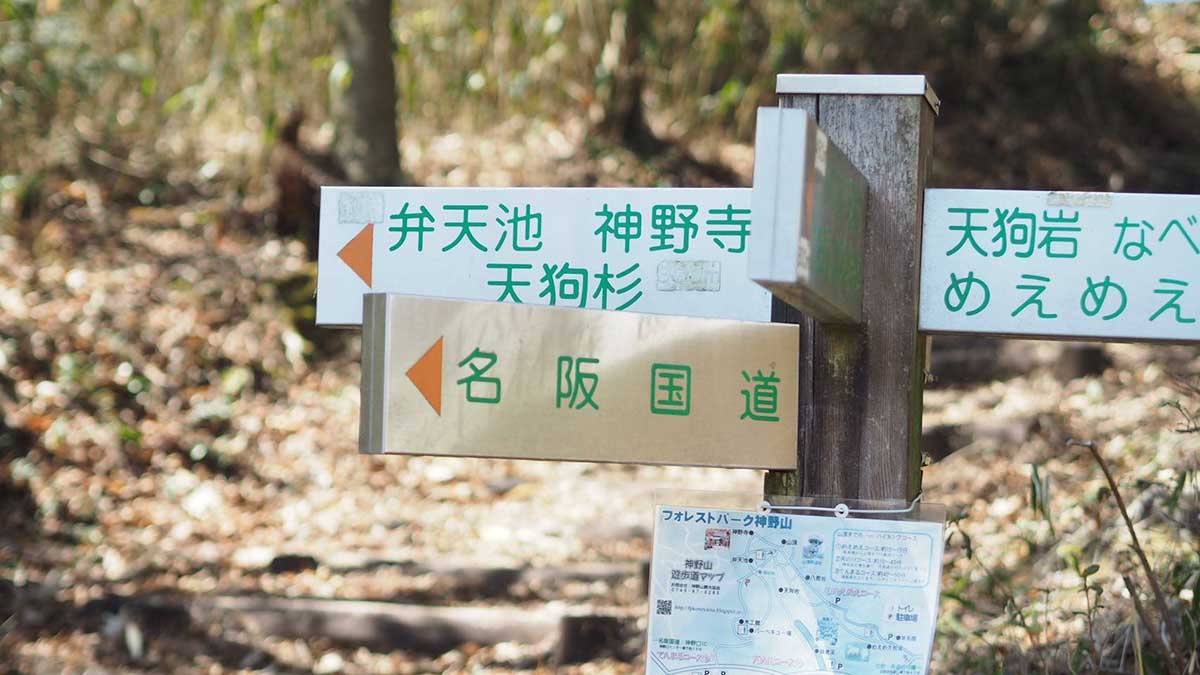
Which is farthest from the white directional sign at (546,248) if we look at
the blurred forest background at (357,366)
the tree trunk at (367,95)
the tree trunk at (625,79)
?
the tree trunk at (625,79)

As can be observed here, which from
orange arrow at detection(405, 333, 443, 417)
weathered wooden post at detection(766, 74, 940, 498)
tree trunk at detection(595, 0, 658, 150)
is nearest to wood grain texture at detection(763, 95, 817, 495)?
weathered wooden post at detection(766, 74, 940, 498)

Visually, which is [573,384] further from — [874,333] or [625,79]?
[625,79]

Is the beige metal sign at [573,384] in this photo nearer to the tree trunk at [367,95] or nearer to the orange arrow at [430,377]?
the orange arrow at [430,377]

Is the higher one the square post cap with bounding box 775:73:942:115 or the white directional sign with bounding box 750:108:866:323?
the square post cap with bounding box 775:73:942:115

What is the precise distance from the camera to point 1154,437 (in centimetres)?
434

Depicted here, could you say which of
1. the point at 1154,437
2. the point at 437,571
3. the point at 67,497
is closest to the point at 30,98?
the point at 67,497

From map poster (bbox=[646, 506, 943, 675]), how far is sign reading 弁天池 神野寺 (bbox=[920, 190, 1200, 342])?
363 mm

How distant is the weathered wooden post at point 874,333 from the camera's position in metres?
1.82

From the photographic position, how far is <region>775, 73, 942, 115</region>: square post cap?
1.82 meters

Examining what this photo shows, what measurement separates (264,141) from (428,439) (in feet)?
20.3

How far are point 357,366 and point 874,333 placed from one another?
507cm

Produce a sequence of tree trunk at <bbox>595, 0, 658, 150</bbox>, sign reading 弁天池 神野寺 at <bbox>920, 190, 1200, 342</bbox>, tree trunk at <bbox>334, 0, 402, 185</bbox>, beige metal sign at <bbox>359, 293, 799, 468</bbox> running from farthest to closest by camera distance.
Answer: tree trunk at <bbox>595, 0, 658, 150</bbox>
tree trunk at <bbox>334, 0, 402, 185</bbox>
sign reading 弁天池 神野寺 at <bbox>920, 190, 1200, 342</bbox>
beige metal sign at <bbox>359, 293, 799, 468</bbox>

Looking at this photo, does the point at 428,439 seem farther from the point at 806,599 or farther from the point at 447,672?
the point at 447,672

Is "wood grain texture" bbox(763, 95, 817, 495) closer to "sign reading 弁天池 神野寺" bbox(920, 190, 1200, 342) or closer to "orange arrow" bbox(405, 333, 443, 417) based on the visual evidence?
"sign reading 弁天池 神野寺" bbox(920, 190, 1200, 342)
